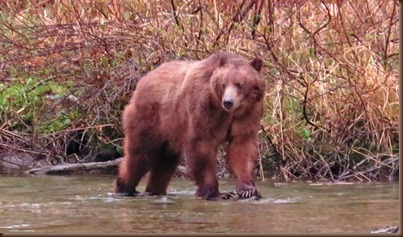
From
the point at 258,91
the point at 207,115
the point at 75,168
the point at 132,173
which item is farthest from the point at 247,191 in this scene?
the point at 75,168

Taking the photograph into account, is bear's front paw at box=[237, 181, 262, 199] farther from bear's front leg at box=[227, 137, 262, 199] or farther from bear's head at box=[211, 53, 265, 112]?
bear's head at box=[211, 53, 265, 112]

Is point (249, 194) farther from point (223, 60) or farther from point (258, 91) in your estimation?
point (223, 60)

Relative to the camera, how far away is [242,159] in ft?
28.9

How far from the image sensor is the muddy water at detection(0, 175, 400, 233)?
6855mm

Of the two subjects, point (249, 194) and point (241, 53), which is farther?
point (241, 53)

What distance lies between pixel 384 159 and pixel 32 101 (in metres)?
4.29

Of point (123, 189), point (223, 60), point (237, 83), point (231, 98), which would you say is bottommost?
point (123, 189)

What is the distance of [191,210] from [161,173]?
1.62 metres

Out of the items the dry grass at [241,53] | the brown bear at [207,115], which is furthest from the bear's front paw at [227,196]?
the dry grass at [241,53]

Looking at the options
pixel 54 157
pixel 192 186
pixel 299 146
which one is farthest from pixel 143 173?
pixel 54 157

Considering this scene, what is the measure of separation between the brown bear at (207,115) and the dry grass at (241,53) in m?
1.69

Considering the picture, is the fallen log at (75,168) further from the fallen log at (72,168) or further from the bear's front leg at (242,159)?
the bear's front leg at (242,159)

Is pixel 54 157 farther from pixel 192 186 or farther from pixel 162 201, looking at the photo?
pixel 162 201

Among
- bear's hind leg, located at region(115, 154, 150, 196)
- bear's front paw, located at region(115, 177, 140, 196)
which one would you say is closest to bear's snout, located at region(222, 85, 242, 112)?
bear's hind leg, located at region(115, 154, 150, 196)
